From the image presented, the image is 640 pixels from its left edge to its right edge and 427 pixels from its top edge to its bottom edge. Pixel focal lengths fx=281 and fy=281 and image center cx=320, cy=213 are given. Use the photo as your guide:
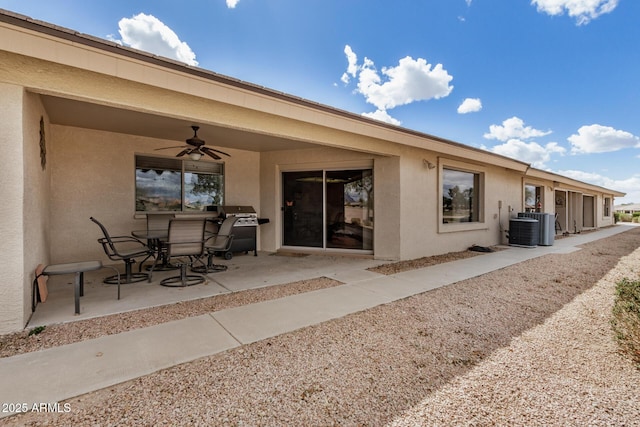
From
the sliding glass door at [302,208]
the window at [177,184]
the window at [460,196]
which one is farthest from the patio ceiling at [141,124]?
the window at [460,196]

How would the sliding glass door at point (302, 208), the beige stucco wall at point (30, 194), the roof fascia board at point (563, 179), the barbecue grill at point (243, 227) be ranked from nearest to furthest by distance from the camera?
the beige stucco wall at point (30, 194), the barbecue grill at point (243, 227), the sliding glass door at point (302, 208), the roof fascia board at point (563, 179)

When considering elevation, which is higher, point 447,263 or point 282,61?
point 282,61

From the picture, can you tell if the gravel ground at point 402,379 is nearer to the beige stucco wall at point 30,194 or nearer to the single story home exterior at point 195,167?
the beige stucco wall at point 30,194

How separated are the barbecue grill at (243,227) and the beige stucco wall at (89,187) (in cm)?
203

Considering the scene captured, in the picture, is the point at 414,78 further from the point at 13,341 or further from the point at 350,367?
the point at 13,341

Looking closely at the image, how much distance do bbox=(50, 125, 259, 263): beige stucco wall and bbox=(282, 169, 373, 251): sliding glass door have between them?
363 cm

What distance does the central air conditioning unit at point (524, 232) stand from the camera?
9664mm

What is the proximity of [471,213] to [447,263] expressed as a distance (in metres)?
3.53

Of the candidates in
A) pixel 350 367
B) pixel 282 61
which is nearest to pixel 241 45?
pixel 282 61

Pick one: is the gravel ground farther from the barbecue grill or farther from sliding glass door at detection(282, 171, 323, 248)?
the barbecue grill

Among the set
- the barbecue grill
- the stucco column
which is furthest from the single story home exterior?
the barbecue grill

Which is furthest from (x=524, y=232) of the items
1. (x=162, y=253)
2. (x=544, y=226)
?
(x=162, y=253)

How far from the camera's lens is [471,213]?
9477 mm

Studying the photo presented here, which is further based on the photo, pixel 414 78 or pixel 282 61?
pixel 414 78
